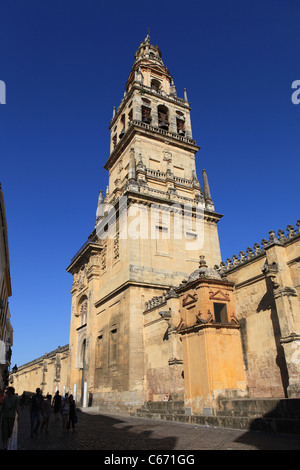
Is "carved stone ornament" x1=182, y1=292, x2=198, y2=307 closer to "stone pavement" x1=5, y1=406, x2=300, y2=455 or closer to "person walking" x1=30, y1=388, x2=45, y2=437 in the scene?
"stone pavement" x1=5, y1=406, x2=300, y2=455

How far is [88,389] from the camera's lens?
23969 mm

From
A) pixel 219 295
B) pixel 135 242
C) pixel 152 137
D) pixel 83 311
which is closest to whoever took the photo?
pixel 219 295

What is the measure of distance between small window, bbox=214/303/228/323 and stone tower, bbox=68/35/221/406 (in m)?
7.83

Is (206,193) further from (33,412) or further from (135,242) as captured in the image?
(33,412)

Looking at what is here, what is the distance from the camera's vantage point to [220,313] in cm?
1383

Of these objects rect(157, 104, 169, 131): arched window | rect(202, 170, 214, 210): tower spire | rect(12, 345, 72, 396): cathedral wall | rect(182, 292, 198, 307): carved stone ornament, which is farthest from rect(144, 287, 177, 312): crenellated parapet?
rect(157, 104, 169, 131): arched window

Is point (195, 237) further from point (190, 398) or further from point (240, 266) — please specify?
point (190, 398)

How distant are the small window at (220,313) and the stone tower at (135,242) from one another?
7828mm

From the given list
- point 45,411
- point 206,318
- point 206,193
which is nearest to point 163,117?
point 206,193

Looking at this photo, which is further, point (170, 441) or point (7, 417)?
point (170, 441)

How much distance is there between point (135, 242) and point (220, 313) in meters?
9.79
